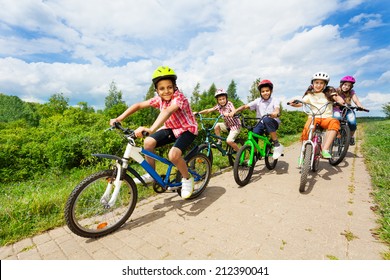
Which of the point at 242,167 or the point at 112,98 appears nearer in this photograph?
the point at 242,167

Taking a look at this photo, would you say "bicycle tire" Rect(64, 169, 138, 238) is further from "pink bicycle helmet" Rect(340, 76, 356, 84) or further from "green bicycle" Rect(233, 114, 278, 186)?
"pink bicycle helmet" Rect(340, 76, 356, 84)

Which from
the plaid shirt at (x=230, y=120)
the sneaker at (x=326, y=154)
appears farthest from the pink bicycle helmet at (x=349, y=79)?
the plaid shirt at (x=230, y=120)

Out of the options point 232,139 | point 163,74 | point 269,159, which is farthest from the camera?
point 269,159

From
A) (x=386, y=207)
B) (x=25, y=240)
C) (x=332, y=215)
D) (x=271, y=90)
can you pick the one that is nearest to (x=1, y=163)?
(x=25, y=240)

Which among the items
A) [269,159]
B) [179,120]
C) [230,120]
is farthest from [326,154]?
[179,120]

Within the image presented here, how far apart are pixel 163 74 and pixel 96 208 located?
2.22 meters

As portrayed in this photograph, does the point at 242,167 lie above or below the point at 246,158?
below

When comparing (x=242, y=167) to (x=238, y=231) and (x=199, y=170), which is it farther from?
(x=238, y=231)

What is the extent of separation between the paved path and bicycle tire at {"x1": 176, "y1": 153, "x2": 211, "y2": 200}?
0.17 m

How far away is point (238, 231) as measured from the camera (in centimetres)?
273

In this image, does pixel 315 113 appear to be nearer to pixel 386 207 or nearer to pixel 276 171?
pixel 276 171

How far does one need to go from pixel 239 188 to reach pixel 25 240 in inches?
137

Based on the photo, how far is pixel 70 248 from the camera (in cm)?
247
